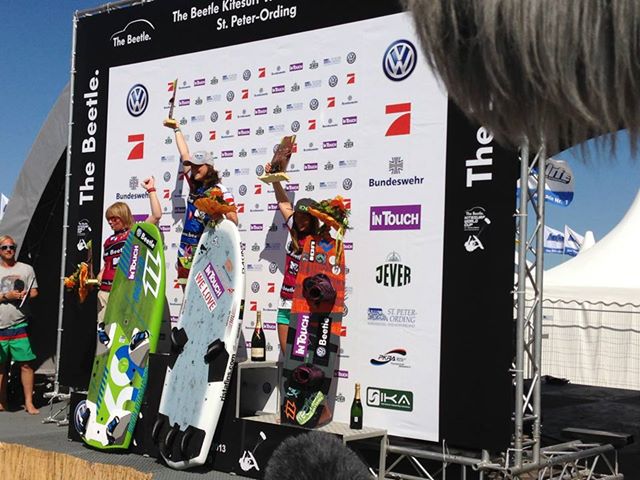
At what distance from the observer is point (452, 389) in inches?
190

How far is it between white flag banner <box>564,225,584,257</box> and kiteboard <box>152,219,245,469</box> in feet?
51.5

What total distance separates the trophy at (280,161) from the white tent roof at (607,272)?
720 cm

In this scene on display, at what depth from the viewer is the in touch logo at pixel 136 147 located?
666 cm

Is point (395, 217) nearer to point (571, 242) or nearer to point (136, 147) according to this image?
point (136, 147)

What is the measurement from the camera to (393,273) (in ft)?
16.8

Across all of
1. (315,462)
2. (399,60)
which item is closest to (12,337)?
(399,60)

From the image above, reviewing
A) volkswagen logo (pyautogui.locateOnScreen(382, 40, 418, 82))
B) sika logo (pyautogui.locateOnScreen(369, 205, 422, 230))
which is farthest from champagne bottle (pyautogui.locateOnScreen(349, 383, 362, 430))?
volkswagen logo (pyautogui.locateOnScreen(382, 40, 418, 82))

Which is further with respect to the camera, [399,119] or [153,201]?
[153,201]

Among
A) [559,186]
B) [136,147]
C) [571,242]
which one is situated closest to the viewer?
[136,147]

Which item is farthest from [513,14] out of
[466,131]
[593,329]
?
[593,329]

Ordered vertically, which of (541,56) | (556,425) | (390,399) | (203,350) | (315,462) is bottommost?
(556,425)

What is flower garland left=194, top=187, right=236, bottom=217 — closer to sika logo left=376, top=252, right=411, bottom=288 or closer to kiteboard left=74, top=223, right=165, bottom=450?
kiteboard left=74, top=223, right=165, bottom=450

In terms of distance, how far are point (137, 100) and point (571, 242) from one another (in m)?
17.0

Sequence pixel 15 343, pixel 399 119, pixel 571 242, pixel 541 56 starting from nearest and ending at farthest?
pixel 541 56 < pixel 399 119 < pixel 15 343 < pixel 571 242
